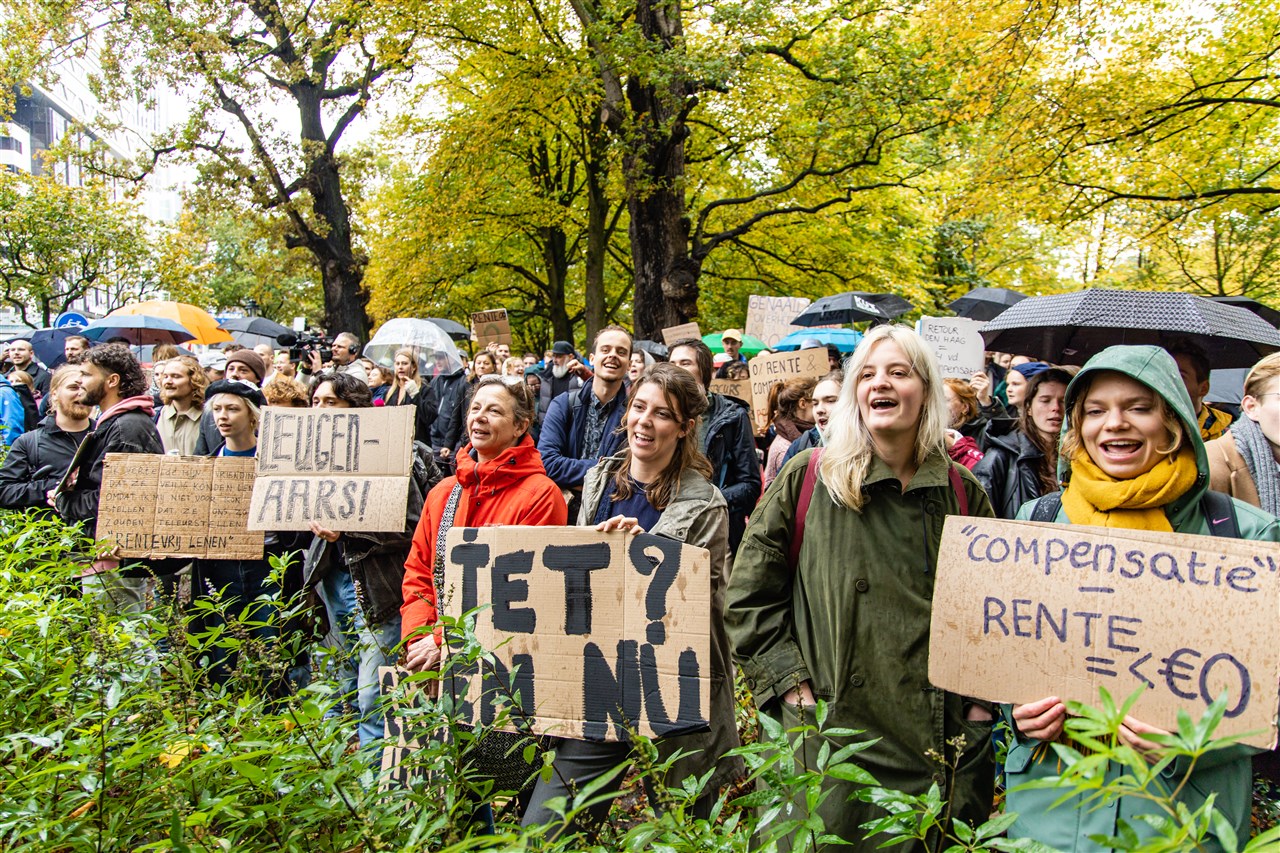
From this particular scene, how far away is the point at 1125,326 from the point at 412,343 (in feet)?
22.1

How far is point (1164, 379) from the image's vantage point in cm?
227

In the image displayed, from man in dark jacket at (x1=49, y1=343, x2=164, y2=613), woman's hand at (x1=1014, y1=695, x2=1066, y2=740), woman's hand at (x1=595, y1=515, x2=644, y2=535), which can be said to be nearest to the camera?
woman's hand at (x1=1014, y1=695, x2=1066, y2=740)

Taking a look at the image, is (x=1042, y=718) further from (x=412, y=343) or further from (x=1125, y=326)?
(x=412, y=343)

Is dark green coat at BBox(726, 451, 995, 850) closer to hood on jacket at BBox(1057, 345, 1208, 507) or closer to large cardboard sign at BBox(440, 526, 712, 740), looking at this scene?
large cardboard sign at BBox(440, 526, 712, 740)

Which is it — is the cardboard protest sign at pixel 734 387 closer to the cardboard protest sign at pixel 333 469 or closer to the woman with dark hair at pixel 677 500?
the cardboard protest sign at pixel 333 469

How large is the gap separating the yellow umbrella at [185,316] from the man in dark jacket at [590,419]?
1009cm

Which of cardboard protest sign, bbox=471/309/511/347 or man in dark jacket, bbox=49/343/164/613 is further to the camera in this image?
cardboard protest sign, bbox=471/309/511/347

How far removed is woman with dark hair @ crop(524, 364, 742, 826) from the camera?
10.1ft

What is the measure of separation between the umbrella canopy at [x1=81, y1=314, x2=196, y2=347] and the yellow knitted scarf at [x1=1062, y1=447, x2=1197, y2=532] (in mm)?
13038

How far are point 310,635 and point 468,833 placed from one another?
297cm

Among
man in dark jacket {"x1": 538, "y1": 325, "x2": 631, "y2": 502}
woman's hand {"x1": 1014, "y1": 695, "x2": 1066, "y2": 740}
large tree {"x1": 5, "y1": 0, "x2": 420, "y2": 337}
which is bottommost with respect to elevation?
woman's hand {"x1": 1014, "y1": 695, "x2": 1066, "y2": 740}

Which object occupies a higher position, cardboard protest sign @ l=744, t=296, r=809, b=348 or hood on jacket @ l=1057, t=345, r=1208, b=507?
cardboard protest sign @ l=744, t=296, r=809, b=348

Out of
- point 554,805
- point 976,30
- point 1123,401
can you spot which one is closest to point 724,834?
point 554,805

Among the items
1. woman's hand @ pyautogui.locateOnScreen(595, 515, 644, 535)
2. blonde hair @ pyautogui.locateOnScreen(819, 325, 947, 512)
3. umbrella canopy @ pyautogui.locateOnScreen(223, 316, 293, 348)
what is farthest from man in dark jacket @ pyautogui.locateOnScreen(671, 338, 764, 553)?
umbrella canopy @ pyautogui.locateOnScreen(223, 316, 293, 348)
